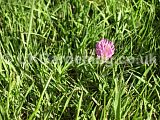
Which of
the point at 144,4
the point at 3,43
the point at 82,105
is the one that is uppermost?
the point at 144,4

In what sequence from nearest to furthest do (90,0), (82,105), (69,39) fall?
(82,105)
(69,39)
(90,0)

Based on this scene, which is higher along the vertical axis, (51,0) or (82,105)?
(51,0)

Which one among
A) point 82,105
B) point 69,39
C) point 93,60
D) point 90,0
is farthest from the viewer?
point 90,0

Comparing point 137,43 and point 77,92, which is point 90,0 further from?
point 77,92

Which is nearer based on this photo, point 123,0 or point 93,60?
point 93,60

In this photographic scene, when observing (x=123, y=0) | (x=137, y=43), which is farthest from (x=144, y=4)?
(x=137, y=43)

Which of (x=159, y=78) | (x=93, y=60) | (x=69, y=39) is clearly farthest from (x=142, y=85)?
(x=69, y=39)
